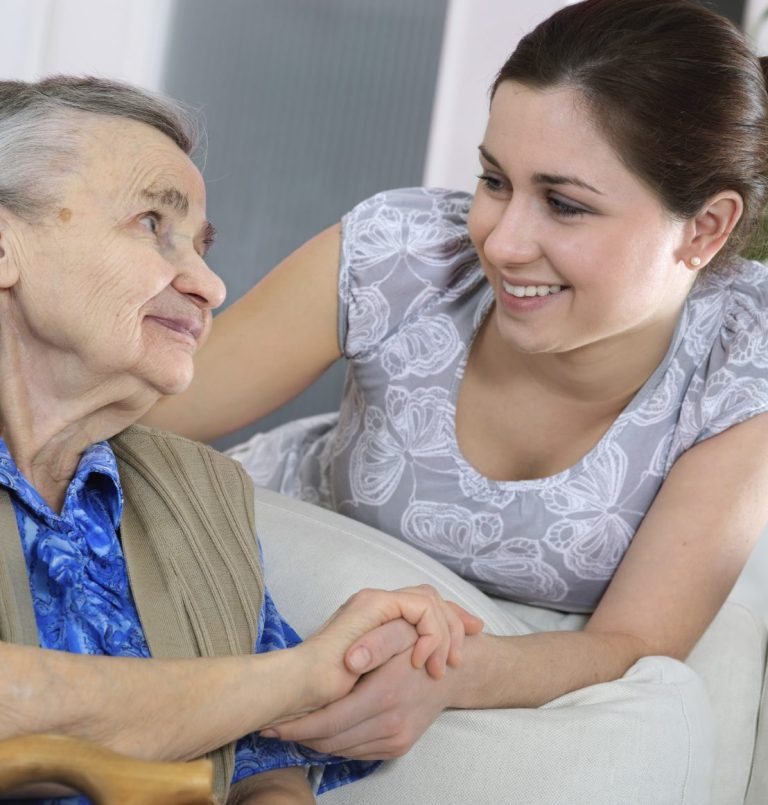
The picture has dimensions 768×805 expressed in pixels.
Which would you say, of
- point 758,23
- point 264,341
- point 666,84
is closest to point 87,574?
point 264,341

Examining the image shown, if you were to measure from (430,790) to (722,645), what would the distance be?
69 centimetres

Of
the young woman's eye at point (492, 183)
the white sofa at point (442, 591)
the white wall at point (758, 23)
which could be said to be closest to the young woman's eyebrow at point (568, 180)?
the young woman's eye at point (492, 183)

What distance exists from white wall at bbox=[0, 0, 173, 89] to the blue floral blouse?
2545 mm

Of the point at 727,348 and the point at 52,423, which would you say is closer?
the point at 52,423

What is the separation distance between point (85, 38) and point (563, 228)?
259 cm

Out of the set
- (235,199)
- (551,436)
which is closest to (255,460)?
(551,436)

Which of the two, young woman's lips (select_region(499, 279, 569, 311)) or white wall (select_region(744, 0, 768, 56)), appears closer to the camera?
young woman's lips (select_region(499, 279, 569, 311))

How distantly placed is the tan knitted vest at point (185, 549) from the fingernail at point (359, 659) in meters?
0.13

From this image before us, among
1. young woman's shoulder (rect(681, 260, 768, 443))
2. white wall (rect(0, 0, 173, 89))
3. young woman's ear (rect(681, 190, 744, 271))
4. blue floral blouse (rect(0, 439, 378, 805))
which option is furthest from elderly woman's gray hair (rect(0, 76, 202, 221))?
white wall (rect(0, 0, 173, 89))

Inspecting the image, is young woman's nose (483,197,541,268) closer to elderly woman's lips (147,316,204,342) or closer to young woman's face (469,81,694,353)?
young woman's face (469,81,694,353)

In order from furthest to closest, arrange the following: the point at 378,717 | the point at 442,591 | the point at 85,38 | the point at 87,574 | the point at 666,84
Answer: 1. the point at 85,38
2. the point at 666,84
3. the point at 442,591
4. the point at 378,717
5. the point at 87,574

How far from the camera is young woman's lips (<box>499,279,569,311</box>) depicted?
1.80 metres

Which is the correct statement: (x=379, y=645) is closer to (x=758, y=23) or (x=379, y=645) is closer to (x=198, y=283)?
(x=198, y=283)

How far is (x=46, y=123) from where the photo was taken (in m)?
1.30
